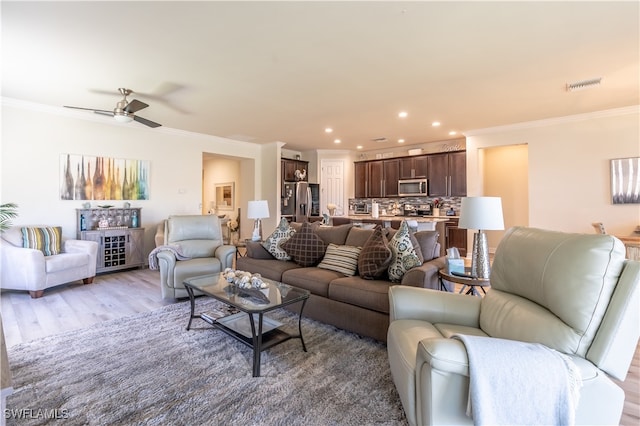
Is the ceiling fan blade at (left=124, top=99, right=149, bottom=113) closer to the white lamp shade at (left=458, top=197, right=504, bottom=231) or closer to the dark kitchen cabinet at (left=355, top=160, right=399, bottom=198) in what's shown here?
the white lamp shade at (left=458, top=197, right=504, bottom=231)

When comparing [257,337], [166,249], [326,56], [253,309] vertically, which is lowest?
[257,337]

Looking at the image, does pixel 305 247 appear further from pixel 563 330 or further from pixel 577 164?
pixel 577 164

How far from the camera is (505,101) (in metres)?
4.14

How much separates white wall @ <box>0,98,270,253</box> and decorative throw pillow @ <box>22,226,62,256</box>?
0.37 m

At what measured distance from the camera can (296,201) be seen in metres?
7.64

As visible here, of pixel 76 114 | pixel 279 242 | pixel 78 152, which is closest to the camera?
pixel 279 242

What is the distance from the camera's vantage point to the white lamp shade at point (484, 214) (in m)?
2.43

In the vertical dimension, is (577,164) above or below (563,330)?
above

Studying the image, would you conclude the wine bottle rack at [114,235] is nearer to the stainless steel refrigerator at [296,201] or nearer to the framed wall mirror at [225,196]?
the framed wall mirror at [225,196]

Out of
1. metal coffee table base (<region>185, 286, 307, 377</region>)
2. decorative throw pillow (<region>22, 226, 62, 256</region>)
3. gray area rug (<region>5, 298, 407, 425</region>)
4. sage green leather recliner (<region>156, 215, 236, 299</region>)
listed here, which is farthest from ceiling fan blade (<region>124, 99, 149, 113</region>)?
metal coffee table base (<region>185, 286, 307, 377</region>)

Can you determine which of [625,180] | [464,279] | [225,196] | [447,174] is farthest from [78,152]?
[625,180]

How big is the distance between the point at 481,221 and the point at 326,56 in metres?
2.08

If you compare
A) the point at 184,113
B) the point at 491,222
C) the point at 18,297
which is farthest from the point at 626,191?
the point at 18,297

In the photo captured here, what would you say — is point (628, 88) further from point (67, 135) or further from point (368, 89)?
point (67, 135)
